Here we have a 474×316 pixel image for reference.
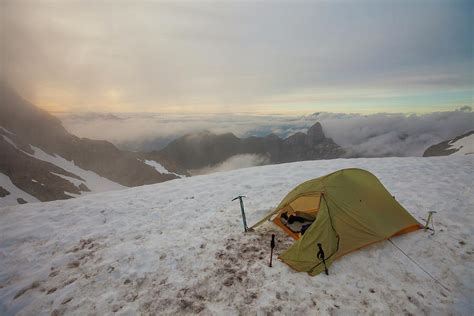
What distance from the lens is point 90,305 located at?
617 cm

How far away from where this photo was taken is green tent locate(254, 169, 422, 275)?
294 inches

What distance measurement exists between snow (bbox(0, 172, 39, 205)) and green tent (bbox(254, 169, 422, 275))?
13439 cm

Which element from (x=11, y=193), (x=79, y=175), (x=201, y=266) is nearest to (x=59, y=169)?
(x=79, y=175)

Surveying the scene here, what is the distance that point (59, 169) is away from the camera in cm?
15425

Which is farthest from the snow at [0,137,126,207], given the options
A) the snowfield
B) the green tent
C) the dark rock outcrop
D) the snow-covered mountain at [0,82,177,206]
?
the green tent

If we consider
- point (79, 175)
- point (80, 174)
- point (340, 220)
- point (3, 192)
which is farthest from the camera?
point (80, 174)

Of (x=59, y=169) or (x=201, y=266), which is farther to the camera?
Result: (x=59, y=169)

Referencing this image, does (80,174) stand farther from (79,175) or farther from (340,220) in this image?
(340,220)

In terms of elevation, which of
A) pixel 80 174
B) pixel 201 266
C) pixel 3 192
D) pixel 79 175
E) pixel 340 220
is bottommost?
pixel 80 174

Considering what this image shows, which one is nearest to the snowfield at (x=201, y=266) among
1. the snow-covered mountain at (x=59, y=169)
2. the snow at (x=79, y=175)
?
the snow-covered mountain at (x=59, y=169)

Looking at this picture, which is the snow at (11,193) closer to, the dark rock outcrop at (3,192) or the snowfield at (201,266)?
the dark rock outcrop at (3,192)

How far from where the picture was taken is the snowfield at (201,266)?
6105mm

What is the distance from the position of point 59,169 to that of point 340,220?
188 meters

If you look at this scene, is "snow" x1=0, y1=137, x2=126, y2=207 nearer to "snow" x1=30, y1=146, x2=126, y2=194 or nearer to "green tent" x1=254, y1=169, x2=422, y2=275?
"snow" x1=30, y1=146, x2=126, y2=194
